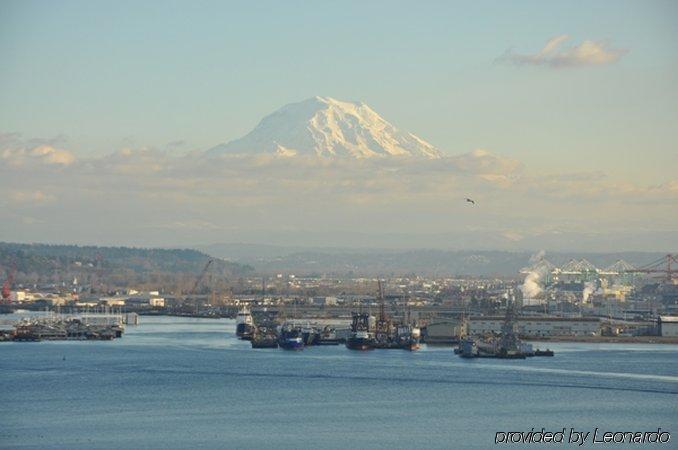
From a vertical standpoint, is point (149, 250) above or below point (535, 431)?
above

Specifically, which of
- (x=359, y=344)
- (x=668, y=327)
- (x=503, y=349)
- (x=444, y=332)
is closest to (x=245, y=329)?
(x=444, y=332)

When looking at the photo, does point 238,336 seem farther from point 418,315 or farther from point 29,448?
point 29,448

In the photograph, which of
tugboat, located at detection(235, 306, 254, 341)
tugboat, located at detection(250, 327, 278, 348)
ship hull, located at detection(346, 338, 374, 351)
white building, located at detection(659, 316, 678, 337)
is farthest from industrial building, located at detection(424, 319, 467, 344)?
white building, located at detection(659, 316, 678, 337)

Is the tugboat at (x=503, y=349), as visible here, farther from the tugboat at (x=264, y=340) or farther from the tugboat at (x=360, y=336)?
the tugboat at (x=264, y=340)

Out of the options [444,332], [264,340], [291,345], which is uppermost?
[444,332]

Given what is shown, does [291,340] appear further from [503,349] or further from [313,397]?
[313,397]

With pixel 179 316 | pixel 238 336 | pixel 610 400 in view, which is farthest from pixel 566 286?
pixel 610 400
